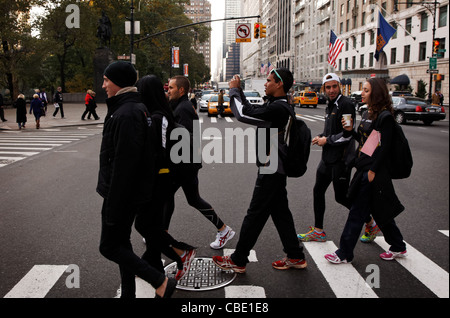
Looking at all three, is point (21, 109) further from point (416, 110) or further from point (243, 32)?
point (416, 110)

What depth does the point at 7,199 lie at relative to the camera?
6.66 m

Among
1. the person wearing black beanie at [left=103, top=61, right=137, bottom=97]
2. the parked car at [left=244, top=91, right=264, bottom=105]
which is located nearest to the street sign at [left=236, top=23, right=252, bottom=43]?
the parked car at [left=244, top=91, right=264, bottom=105]

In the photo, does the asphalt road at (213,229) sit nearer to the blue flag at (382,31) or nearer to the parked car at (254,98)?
the blue flag at (382,31)

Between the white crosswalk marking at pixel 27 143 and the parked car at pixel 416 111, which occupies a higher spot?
the parked car at pixel 416 111

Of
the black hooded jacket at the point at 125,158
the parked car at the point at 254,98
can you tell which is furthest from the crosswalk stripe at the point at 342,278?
the parked car at the point at 254,98

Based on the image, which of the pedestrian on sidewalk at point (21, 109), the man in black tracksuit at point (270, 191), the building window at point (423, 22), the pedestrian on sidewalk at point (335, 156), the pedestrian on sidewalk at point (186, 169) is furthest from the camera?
the building window at point (423, 22)

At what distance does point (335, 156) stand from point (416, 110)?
1926 cm

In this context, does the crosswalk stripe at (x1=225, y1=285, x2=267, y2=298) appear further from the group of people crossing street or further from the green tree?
the green tree

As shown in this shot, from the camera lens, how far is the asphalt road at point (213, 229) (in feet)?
11.2

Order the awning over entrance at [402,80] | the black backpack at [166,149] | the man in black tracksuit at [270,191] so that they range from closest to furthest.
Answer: the black backpack at [166,149] → the man in black tracksuit at [270,191] → the awning over entrance at [402,80]

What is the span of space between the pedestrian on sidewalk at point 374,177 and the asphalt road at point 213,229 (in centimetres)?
30

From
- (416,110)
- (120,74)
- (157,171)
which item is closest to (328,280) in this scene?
(157,171)
